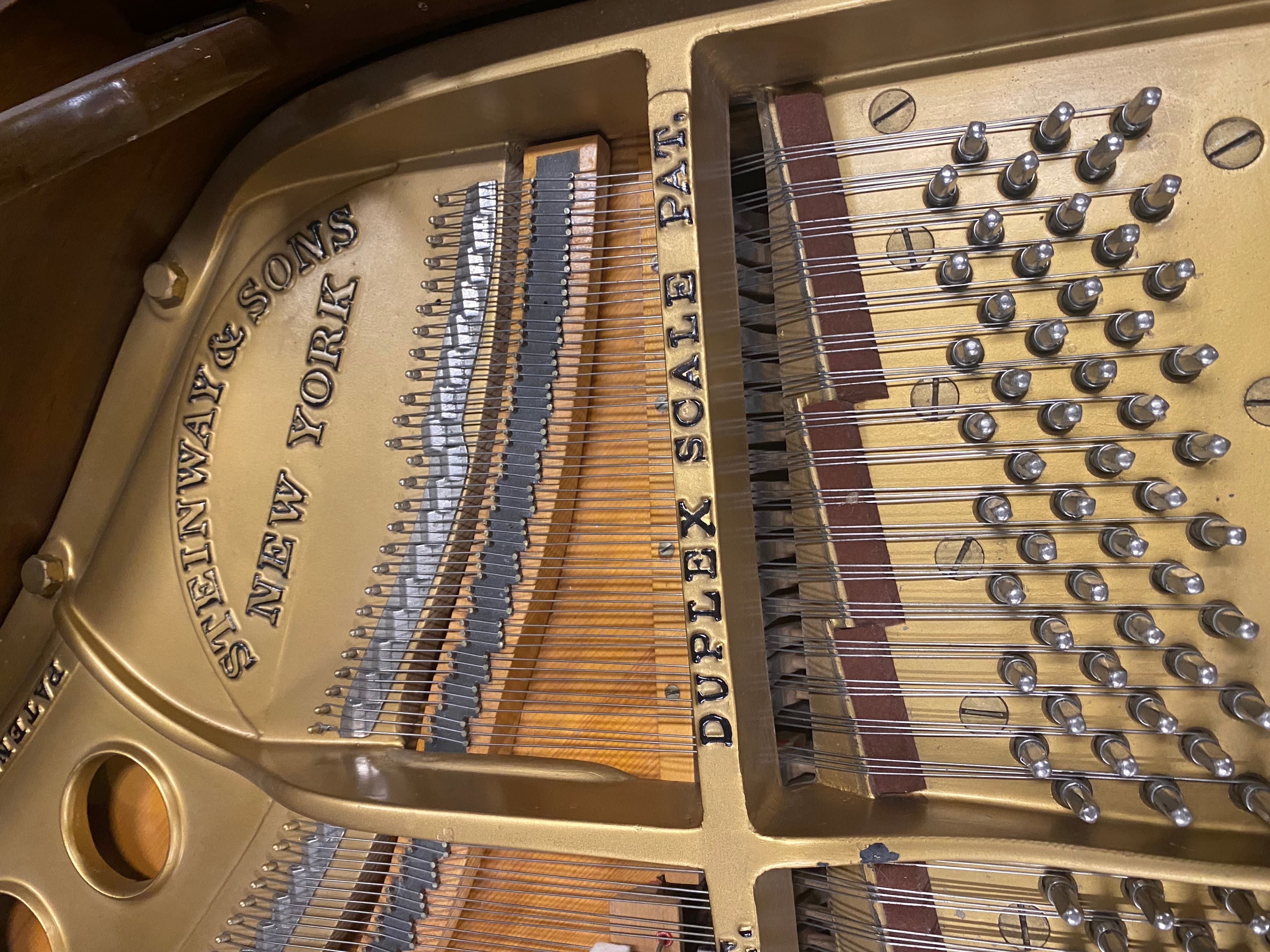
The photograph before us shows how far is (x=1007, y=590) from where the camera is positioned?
173 cm

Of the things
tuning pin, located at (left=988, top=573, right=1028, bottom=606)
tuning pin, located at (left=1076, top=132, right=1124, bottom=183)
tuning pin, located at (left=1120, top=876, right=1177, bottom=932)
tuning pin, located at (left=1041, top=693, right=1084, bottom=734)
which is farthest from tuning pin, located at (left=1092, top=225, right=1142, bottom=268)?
tuning pin, located at (left=1120, top=876, right=1177, bottom=932)

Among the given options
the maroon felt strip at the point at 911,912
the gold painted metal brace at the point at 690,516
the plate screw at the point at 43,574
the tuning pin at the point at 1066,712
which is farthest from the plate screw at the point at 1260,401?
the plate screw at the point at 43,574

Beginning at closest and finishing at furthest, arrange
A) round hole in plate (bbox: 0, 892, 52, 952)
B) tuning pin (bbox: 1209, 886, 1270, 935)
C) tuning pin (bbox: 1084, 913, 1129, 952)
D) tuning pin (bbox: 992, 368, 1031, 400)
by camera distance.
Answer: tuning pin (bbox: 1209, 886, 1270, 935), tuning pin (bbox: 1084, 913, 1129, 952), tuning pin (bbox: 992, 368, 1031, 400), round hole in plate (bbox: 0, 892, 52, 952)

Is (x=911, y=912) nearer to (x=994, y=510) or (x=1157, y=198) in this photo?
(x=994, y=510)

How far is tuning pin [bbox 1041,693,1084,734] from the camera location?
1.64 m

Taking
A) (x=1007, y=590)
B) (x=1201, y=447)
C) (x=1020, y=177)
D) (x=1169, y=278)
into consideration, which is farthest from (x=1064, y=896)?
(x=1020, y=177)

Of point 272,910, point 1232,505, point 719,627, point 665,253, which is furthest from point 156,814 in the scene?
point 1232,505

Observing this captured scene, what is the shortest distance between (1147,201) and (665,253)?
1.00 m

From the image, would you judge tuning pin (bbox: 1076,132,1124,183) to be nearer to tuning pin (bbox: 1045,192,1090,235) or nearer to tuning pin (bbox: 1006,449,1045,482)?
tuning pin (bbox: 1045,192,1090,235)

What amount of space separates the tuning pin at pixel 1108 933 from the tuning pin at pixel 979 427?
1.00 m

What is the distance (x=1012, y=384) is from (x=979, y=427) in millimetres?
110

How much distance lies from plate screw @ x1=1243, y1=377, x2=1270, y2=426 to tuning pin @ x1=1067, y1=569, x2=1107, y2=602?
0.44 metres

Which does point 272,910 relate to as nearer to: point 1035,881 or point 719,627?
point 719,627

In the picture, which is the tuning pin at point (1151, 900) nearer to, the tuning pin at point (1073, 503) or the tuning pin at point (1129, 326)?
the tuning pin at point (1073, 503)
